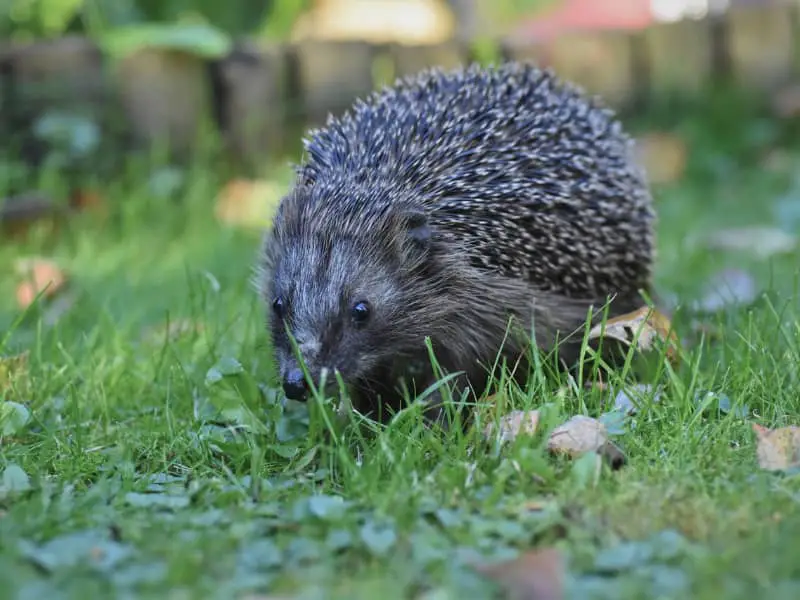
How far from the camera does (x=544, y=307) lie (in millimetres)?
4352

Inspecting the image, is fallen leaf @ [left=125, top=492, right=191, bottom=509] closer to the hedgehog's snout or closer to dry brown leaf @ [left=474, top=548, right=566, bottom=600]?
the hedgehog's snout

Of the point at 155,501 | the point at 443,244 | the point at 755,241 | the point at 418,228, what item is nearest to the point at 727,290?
the point at 755,241

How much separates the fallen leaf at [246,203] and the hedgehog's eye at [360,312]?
3.18m

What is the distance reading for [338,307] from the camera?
3885mm

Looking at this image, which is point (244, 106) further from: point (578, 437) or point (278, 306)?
point (578, 437)

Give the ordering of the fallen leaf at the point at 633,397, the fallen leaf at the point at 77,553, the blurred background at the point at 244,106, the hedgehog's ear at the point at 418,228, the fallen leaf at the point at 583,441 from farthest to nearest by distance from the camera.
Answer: the blurred background at the point at 244,106 < the hedgehog's ear at the point at 418,228 < the fallen leaf at the point at 633,397 < the fallen leaf at the point at 583,441 < the fallen leaf at the point at 77,553

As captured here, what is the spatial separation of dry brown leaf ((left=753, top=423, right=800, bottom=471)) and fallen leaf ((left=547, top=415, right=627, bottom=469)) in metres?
0.40

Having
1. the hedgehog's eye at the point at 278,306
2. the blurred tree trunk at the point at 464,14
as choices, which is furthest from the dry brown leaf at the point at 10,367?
the blurred tree trunk at the point at 464,14

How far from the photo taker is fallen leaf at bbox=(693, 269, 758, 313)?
16.5 feet

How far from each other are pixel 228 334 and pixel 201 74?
3516 millimetres

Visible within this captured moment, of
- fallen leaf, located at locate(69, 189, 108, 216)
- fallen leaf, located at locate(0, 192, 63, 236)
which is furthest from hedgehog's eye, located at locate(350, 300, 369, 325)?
fallen leaf, located at locate(69, 189, 108, 216)

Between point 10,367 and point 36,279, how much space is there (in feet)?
5.06

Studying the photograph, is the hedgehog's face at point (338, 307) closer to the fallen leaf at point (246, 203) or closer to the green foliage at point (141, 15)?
the fallen leaf at point (246, 203)

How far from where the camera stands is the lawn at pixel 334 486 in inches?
99.6
